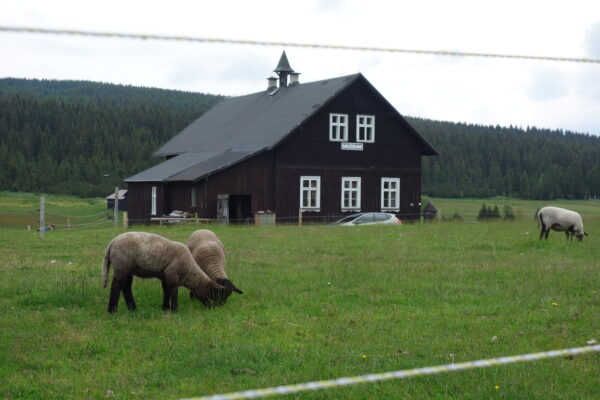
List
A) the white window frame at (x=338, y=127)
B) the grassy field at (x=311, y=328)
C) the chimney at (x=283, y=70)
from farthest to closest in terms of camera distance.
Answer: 1. the chimney at (x=283, y=70)
2. the white window frame at (x=338, y=127)
3. the grassy field at (x=311, y=328)

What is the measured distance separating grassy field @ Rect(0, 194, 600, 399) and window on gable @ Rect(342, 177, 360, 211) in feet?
71.8

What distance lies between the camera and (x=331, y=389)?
7.28m

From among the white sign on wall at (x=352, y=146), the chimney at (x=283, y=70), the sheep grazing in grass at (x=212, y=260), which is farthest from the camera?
the chimney at (x=283, y=70)

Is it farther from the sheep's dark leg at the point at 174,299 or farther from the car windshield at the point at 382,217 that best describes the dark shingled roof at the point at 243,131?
the sheep's dark leg at the point at 174,299

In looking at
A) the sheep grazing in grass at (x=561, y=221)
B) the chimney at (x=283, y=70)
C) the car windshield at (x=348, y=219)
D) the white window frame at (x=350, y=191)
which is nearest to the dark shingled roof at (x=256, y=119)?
the chimney at (x=283, y=70)

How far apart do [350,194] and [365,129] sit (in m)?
3.59

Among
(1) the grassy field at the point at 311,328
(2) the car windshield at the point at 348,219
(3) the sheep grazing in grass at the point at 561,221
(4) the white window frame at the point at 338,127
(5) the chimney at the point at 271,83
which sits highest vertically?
(5) the chimney at the point at 271,83

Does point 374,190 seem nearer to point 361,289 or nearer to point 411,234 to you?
point 411,234

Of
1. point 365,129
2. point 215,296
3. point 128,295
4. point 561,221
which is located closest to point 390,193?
point 365,129

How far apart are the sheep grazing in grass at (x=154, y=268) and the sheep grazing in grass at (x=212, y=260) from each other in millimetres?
173

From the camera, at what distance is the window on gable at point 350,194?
3969cm

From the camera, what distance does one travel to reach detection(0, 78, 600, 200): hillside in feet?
384

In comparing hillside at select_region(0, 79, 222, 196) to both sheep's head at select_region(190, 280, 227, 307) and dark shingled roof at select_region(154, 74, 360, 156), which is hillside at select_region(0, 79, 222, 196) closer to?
dark shingled roof at select_region(154, 74, 360, 156)

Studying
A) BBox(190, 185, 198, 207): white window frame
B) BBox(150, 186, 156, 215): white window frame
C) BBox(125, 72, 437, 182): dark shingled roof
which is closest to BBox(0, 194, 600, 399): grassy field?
BBox(190, 185, 198, 207): white window frame
